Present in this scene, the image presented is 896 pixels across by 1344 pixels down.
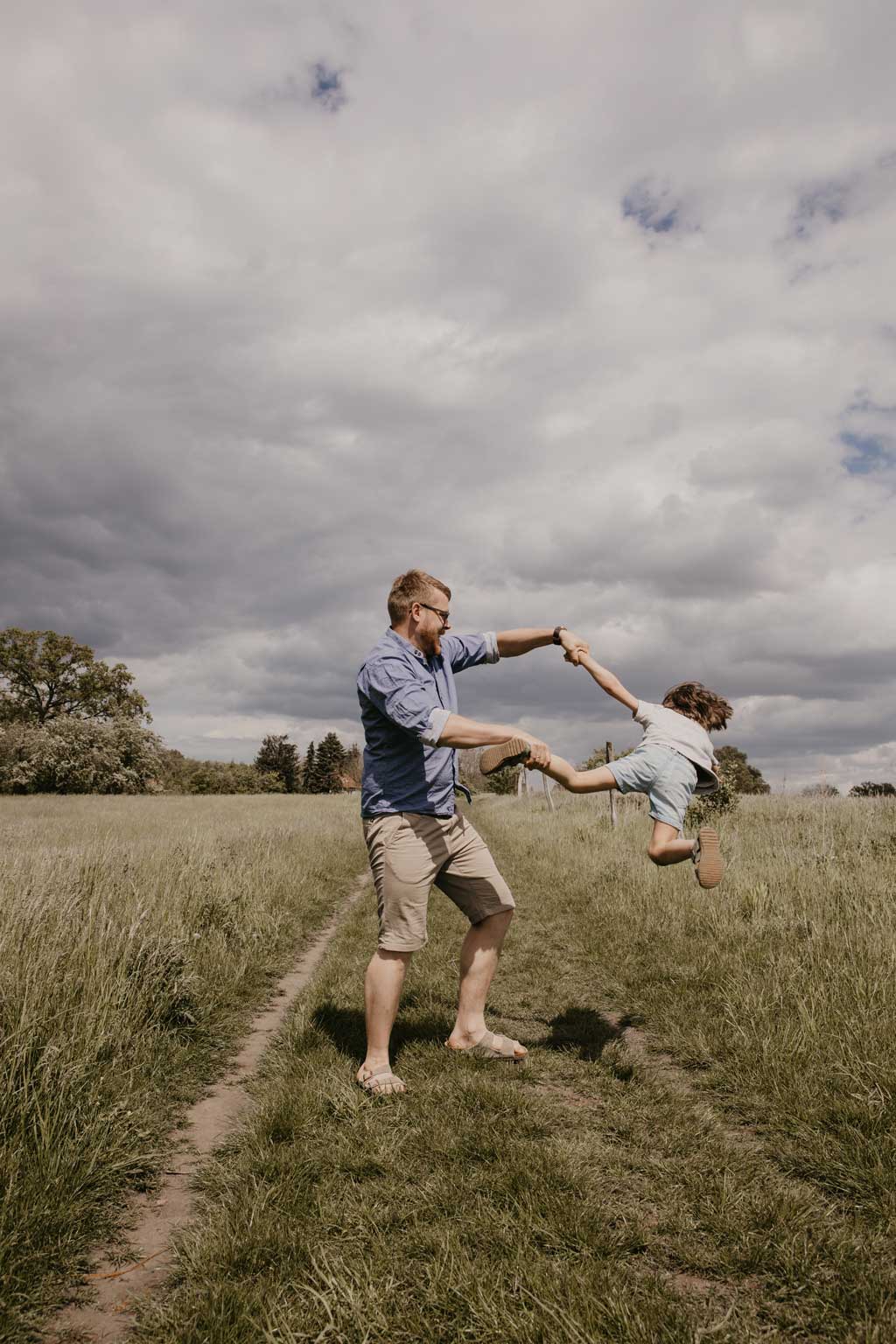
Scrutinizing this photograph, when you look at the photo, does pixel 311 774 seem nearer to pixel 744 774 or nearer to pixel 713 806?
pixel 744 774

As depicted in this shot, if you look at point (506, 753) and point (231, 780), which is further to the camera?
point (231, 780)

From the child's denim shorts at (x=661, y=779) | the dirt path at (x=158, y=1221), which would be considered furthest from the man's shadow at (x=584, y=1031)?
the dirt path at (x=158, y=1221)

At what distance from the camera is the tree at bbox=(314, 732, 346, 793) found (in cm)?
8544

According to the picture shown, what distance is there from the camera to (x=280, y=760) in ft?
269

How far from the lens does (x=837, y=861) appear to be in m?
8.82

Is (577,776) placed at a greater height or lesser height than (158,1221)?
greater

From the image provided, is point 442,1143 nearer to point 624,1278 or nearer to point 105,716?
point 624,1278

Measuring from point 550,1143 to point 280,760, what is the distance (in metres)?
81.1

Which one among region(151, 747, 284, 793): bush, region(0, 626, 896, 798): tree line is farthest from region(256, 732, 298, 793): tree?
region(0, 626, 896, 798): tree line

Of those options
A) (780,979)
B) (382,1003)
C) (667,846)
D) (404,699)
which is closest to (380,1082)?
(382,1003)

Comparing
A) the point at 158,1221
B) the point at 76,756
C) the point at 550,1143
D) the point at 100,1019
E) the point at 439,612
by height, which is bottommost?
the point at 158,1221

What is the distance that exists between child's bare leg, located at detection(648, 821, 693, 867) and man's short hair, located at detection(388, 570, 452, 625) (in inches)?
83.3

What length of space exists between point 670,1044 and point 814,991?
40.0 inches

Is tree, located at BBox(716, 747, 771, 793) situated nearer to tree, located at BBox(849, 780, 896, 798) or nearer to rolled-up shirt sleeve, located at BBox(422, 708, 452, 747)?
tree, located at BBox(849, 780, 896, 798)
